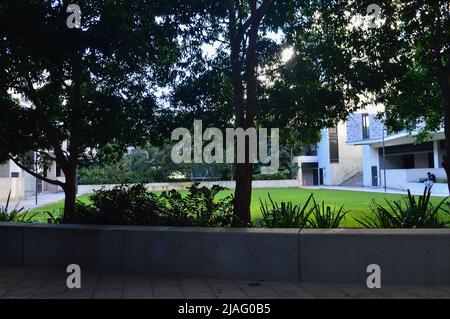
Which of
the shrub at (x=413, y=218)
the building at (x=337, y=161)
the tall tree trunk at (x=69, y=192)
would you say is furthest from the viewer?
the building at (x=337, y=161)

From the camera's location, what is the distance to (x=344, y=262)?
20.6ft

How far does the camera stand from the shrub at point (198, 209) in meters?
8.04

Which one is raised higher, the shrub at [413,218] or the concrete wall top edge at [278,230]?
the shrub at [413,218]

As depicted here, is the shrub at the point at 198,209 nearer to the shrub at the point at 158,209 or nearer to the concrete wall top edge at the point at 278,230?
the shrub at the point at 158,209

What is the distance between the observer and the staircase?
180 feet

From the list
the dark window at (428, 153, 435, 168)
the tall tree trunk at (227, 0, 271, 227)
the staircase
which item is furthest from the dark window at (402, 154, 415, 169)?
the tall tree trunk at (227, 0, 271, 227)

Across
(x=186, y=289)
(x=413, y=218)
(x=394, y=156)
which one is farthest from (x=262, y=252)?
(x=394, y=156)

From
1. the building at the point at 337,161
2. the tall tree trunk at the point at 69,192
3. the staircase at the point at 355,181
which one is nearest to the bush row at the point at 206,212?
the tall tree trunk at the point at 69,192

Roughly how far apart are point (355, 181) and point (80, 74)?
170 feet

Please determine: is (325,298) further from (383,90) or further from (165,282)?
(383,90)

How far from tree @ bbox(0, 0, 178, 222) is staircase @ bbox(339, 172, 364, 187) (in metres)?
48.1

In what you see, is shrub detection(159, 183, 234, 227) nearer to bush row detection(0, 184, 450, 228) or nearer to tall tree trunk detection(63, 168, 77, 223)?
bush row detection(0, 184, 450, 228)

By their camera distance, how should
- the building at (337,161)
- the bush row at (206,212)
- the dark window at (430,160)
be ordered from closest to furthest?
the bush row at (206,212), the dark window at (430,160), the building at (337,161)

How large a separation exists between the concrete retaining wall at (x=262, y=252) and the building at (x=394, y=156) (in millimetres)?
31129
